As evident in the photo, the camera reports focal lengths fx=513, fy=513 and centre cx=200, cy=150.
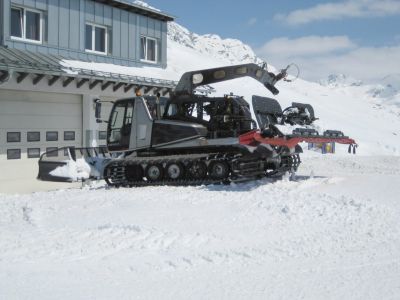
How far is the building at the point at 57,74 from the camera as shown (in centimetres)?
1422

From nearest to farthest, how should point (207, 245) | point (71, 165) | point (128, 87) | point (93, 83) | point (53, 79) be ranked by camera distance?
point (207, 245)
point (71, 165)
point (53, 79)
point (93, 83)
point (128, 87)

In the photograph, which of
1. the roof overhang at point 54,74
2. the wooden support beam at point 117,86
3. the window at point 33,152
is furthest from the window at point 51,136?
the wooden support beam at point 117,86

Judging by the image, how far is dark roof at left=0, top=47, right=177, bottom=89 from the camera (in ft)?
42.7

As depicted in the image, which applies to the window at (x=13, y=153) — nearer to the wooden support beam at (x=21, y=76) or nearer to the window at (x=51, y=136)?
the window at (x=51, y=136)

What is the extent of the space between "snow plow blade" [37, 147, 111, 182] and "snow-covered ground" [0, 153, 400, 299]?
253 centimetres

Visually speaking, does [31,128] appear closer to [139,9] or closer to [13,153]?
[13,153]

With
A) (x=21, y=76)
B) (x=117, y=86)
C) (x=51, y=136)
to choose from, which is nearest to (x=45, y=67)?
(x=21, y=76)

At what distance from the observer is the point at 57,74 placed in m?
14.0

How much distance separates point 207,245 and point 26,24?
12022 millimetres

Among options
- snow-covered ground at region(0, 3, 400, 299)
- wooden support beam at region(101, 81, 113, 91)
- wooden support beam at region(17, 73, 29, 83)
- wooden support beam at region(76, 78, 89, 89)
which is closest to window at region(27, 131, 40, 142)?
wooden support beam at region(17, 73, 29, 83)

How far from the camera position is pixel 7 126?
1427cm

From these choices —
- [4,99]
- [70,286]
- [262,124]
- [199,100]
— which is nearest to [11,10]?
[4,99]

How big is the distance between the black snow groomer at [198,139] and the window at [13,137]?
2411 mm

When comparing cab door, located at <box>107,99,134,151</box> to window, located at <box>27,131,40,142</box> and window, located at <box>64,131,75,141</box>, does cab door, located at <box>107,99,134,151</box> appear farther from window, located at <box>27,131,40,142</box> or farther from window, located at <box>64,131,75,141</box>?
window, located at <box>64,131,75,141</box>
